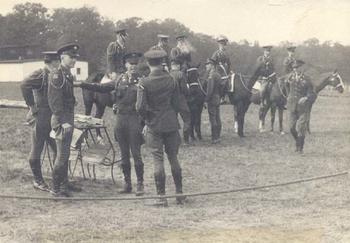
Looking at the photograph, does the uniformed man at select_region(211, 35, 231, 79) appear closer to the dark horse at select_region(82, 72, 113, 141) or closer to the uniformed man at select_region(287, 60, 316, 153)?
the uniformed man at select_region(287, 60, 316, 153)

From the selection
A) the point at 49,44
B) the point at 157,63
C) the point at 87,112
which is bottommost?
the point at 87,112

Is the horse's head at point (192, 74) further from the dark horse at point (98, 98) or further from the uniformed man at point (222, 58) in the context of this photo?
the dark horse at point (98, 98)

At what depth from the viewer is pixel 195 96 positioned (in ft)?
39.3

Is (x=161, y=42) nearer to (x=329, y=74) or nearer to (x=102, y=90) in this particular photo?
(x=102, y=90)

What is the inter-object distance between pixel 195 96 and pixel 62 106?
18.5 feet

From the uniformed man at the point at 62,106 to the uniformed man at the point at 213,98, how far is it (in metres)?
5.39

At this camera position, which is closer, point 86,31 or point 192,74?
point 192,74

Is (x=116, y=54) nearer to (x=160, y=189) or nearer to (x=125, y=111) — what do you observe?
(x=125, y=111)

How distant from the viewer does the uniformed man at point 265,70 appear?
13.6 metres

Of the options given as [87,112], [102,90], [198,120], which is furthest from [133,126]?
[198,120]

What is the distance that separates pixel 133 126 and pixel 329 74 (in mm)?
8798

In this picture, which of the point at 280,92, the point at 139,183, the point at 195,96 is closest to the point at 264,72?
the point at 280,92

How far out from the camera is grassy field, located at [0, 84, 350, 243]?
17.6 ft

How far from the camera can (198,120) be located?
40.4 ft
